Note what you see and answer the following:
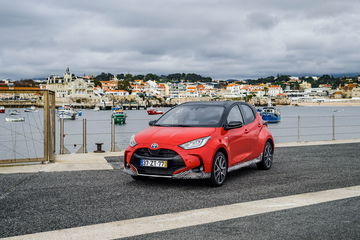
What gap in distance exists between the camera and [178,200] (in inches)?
257

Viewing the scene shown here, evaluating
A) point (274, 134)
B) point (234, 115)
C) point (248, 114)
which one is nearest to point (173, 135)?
point (234, 115)

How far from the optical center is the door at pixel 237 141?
8.05m

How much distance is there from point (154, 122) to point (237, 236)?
424cm

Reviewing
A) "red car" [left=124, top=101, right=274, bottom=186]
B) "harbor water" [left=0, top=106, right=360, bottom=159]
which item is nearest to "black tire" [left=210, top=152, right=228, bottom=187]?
"red car" [left=124, top=101, right=274, bottom=186]

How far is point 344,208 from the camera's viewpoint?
6023mm

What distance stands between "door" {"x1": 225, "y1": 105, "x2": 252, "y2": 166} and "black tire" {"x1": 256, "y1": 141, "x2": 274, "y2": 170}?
2.83 ft

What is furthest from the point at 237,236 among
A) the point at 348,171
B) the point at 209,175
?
the point at 348,171

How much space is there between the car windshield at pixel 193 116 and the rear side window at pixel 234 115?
21cm

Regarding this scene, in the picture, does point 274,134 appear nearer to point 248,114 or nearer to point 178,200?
point 248,114

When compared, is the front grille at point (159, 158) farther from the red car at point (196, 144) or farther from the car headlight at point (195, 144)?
the car headlight at point (195, 144)

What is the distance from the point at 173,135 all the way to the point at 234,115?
1.73 m

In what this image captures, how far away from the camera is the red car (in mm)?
7207

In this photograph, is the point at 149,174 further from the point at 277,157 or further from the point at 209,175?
the point at 277,157

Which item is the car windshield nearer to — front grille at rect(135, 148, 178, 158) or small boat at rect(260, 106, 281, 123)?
front grille at rect(135, 148, 178, 158)
